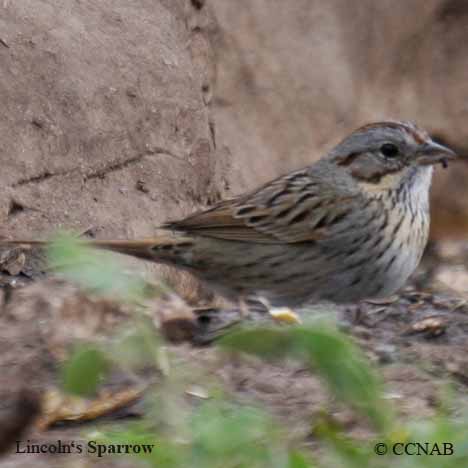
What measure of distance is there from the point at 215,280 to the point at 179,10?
2164 mm

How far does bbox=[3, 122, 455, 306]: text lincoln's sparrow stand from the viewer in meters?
5.00

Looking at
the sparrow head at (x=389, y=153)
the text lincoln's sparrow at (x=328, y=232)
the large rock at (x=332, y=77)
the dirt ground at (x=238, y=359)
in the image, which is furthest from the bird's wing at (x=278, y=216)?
the large rock at (x=332, y=77)

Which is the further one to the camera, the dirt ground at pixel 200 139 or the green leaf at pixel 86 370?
the dirt ground at pixel 200 139

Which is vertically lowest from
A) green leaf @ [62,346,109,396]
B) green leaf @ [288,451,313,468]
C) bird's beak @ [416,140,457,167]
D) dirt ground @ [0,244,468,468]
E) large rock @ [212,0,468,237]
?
dirt ground @ [0,244,468,468]

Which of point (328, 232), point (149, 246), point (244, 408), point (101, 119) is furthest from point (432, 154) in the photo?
point (244, 408)

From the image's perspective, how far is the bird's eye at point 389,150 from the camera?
5242 mm

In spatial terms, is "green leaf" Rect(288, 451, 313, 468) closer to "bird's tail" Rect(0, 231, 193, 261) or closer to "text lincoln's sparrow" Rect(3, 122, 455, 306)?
"text lincoln's sparrow" Rect(3, 122, 455, 306)

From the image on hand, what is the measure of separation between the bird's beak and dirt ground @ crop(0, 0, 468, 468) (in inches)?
21.0

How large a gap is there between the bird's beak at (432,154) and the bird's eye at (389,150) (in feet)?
0.33

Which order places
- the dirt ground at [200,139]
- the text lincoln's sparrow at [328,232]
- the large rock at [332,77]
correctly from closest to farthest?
the dirt ground at [200,139], the text lincoln's sparrow at [328,232], the large rock at [332,77]

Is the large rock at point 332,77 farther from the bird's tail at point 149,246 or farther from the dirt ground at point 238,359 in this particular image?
the dirt ground at point 238,359

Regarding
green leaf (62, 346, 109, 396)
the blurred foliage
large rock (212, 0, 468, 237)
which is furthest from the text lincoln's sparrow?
green leaf (62, 346, 109, 396)

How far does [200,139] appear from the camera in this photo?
22.4 feet

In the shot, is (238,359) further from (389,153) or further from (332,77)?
(332,77)
